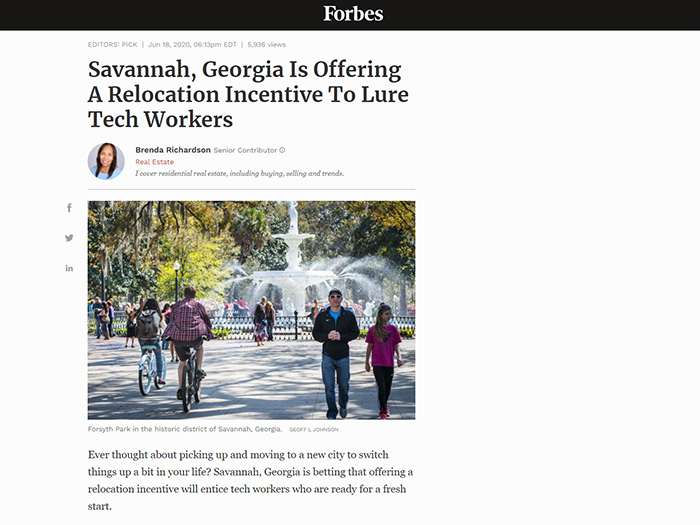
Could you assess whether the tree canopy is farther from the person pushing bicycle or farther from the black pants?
the black pants

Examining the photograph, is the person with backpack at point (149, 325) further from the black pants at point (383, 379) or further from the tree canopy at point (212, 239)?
the black pants at point (383, 379)

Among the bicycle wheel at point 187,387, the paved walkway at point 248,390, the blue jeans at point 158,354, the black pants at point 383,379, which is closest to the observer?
the black pants at point 383,379

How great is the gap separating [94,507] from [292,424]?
241 cm

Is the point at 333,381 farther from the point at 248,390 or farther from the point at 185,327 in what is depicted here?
the point at 248,390

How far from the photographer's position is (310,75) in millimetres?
7133

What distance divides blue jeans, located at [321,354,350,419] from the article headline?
3.34 metres

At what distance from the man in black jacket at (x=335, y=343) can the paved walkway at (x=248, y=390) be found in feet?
0.96

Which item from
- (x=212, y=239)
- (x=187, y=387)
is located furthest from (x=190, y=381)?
(x=212, y=239)

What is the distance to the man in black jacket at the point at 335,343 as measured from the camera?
25.8ft

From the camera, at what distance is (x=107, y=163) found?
7219 mm

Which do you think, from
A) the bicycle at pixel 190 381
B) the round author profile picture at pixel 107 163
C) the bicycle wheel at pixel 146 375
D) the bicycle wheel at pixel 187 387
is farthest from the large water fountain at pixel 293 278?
the round author profile picture at pixel 107 163

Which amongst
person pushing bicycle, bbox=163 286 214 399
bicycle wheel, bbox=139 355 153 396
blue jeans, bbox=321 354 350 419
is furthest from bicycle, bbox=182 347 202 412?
blue jeans, bbox=321 354 350 419

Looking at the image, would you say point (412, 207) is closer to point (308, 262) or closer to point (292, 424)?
point (292, 424)
